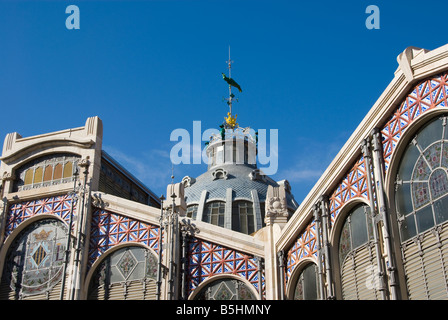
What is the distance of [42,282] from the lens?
33.6m

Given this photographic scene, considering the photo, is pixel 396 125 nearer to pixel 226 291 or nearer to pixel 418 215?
pixel 418 215

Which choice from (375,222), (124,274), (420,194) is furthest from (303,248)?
(124,274)

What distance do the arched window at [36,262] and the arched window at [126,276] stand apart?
2339 millimetres

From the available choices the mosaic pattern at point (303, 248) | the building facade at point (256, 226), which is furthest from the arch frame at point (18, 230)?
the mosaic pattern at point (303, 248)

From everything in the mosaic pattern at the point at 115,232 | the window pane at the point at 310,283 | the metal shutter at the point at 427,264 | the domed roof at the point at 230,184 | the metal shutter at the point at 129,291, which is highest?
the domed roof at the point at 230,184

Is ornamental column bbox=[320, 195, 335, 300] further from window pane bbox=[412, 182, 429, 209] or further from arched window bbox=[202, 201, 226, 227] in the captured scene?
arched window bbox=[202, 201, 226, 227]

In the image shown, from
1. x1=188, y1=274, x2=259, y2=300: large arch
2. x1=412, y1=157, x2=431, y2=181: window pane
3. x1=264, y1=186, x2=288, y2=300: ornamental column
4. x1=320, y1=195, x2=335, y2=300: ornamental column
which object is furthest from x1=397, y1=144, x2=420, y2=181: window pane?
x1=188, y1=274, x2=259, y2=300: large arch

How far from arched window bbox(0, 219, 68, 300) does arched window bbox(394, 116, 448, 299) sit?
19214 millimetres

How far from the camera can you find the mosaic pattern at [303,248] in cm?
2753

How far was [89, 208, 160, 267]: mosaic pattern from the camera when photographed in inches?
1289

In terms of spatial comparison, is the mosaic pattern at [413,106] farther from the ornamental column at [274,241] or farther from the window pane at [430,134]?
the ornamental column at [274,241]

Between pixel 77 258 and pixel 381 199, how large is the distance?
1703cm

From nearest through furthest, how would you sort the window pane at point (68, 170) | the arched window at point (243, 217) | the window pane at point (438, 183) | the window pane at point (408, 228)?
the window pane at point (438, 183) → the window pane at point (408, 228) → the window pane at point (68, 170) → the arched window at point (243, 217)

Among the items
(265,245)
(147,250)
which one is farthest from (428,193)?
(147,250)
